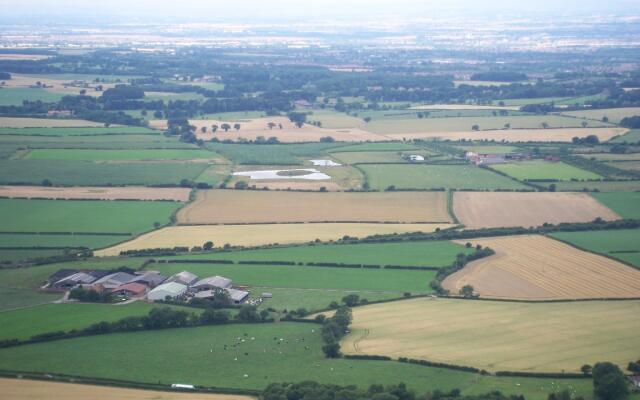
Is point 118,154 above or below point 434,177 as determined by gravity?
below

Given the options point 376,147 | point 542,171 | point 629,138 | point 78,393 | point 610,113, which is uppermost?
point 610,113

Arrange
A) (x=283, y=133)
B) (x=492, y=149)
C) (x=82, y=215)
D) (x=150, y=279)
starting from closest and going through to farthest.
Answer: (x=150, y=279) < (x=82, y=215) < (x=492, y=149) < (x=283, y=133)

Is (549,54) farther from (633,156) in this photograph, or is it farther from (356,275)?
(356,275)

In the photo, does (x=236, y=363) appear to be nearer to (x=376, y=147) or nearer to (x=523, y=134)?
(x=376, y=147)

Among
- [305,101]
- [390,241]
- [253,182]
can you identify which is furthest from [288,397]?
[305,101]

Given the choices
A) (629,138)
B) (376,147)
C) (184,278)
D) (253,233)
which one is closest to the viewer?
(184,278)

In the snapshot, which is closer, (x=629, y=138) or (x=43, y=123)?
(x=629, y=138)

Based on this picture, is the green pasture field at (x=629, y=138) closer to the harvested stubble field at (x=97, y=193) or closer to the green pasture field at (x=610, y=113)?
the green pasture field at (x=610, y=113)

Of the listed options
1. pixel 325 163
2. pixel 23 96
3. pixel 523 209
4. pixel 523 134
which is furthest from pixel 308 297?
pixel 23 96
